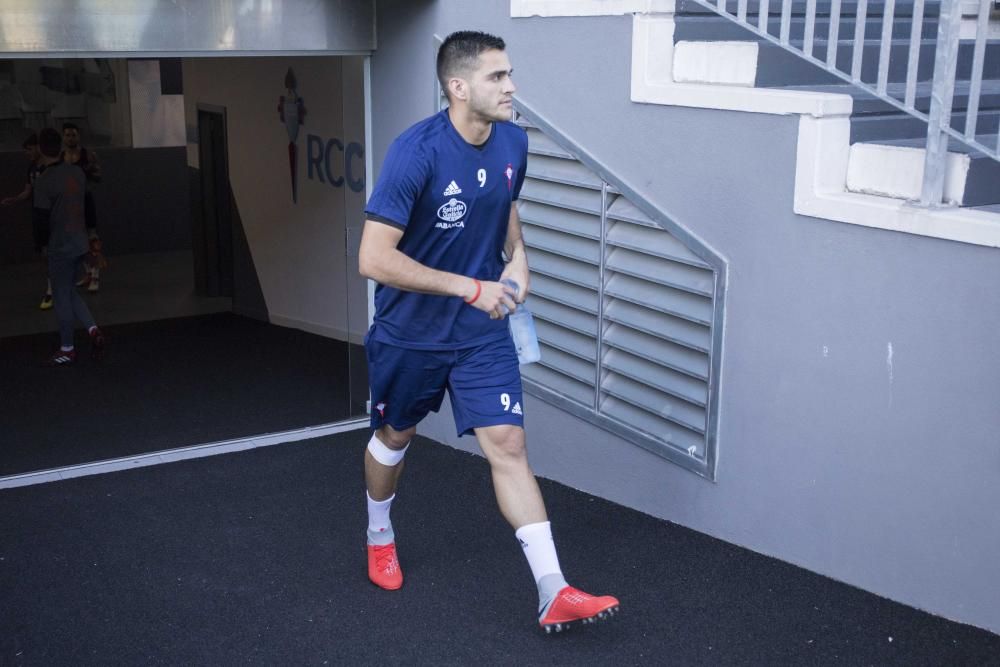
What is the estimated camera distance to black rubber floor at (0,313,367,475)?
691 cm

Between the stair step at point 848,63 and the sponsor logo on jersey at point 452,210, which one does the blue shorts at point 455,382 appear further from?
the stair step at point 848,63

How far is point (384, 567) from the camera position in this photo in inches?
179

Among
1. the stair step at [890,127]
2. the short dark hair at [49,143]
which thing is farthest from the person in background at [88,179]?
the stair step at [890,127]

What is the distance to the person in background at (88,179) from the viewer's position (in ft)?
30.1

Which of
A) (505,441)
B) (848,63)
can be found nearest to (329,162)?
(848,63)

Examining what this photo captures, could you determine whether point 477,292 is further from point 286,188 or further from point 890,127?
point 286,188

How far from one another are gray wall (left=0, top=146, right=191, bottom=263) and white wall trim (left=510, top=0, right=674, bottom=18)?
10.7 metres

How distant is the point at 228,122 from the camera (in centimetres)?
1049

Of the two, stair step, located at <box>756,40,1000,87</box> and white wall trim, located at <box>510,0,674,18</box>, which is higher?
white wall trim, located at <box>510,0,674,18</box>

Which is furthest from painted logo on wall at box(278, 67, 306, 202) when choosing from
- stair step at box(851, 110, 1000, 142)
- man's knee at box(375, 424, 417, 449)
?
stair step at box(851, 110, 1000, 142)

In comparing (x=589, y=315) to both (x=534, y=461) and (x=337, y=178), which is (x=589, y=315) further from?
(x=337, y=178)

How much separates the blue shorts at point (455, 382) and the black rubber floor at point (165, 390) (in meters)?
2.64

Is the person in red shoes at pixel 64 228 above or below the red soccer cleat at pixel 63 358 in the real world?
above

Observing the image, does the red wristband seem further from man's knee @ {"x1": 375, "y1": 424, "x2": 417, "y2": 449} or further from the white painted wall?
the white painted wall
